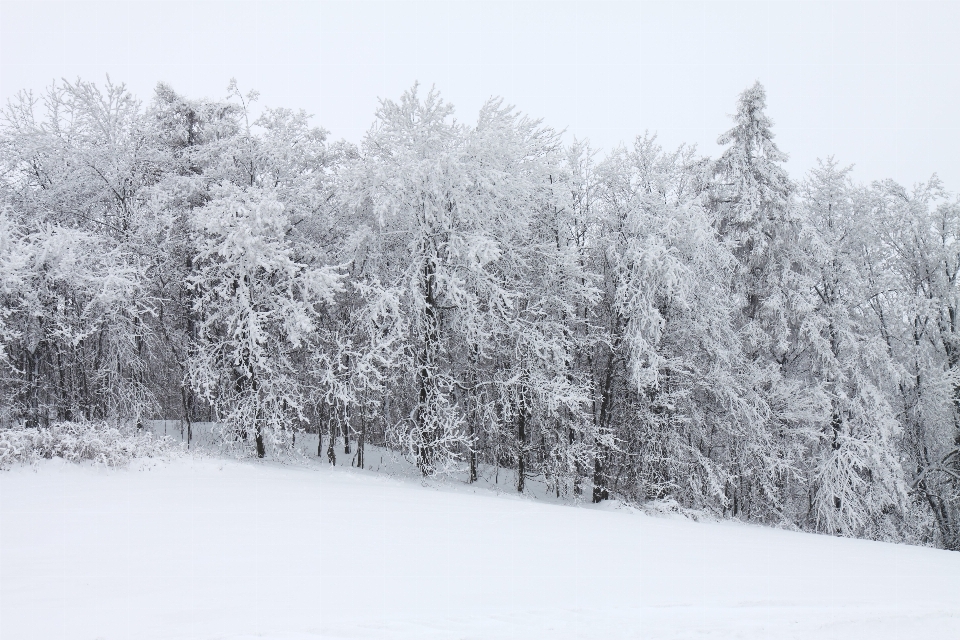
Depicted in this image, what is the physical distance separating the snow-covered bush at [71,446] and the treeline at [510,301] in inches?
144

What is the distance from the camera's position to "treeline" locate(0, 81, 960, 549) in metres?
18.1

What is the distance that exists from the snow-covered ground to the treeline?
5.06 metres

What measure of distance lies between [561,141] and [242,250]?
11.2 meters

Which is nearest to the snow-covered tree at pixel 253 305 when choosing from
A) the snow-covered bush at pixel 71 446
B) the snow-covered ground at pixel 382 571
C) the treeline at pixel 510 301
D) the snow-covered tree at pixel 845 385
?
the treeline at pixel 510 301

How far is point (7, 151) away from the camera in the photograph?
20531 millimetres

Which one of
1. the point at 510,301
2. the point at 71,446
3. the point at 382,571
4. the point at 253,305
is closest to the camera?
the point at 382,571

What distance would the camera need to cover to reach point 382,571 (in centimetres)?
852

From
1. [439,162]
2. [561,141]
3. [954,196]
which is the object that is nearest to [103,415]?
[439,162]

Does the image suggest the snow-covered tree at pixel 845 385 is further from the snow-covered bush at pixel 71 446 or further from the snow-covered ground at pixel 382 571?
the snow-covered bush at pixel 71 446

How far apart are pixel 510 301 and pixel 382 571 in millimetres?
10737

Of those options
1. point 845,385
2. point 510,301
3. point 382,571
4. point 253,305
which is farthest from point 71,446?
point 845,385

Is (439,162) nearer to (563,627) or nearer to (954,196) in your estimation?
(563,627)

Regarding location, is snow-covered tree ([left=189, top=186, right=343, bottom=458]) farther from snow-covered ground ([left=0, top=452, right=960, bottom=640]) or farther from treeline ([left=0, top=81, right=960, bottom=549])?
snow-covered ground ([left=0, top=452, right=960, bottom=640])

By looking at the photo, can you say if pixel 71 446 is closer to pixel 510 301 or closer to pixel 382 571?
pixel 382 571
